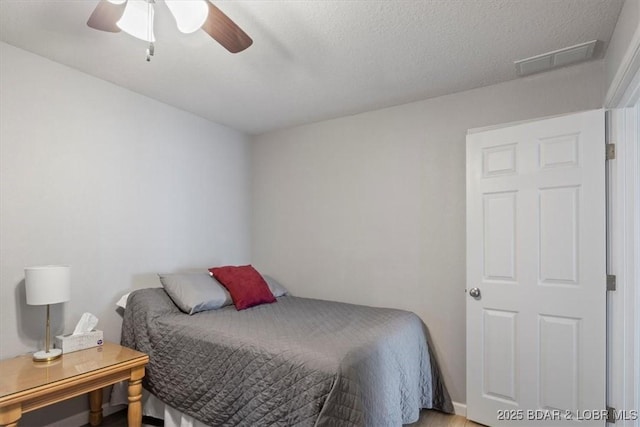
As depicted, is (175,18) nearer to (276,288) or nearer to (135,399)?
(135,399)

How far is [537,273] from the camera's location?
211 cm

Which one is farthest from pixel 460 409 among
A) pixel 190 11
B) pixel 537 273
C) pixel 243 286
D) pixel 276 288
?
pixel 190 11

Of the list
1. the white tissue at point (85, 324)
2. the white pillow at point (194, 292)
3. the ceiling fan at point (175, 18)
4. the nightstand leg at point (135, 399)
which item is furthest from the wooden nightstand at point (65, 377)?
the ceiling fan at point (175, 18)

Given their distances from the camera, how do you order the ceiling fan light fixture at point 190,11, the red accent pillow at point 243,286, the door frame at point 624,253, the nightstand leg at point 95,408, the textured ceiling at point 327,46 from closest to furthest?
1. the ceiling fan light fixture at point 190,11
2. the textured ceiling at point 327,46
3. the door frame at point 624,253
4. the nightstand leg at point 95,408
5. the red accent pillow at point 243,286

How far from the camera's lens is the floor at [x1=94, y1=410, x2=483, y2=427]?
2.28 meters

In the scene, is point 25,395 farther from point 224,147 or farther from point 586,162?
point 586,162

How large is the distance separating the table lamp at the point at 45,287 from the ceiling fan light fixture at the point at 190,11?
5.03 feet

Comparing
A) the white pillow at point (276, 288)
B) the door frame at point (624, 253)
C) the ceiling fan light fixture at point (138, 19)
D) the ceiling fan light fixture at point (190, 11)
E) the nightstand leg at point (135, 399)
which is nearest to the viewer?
the ceiling fan light fixture at point (190, 11)

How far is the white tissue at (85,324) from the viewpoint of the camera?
2084 millimetres

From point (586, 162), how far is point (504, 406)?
5.36 feet

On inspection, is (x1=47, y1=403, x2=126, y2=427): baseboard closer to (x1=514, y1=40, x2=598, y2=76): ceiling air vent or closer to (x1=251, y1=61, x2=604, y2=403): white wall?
(x1=251, y1=61, x2=604, y2=403): white wall

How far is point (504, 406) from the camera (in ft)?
7.16

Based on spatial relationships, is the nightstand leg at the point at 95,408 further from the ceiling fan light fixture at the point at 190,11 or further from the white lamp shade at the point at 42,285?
the ceiling fan light fixture at the point at 190,11

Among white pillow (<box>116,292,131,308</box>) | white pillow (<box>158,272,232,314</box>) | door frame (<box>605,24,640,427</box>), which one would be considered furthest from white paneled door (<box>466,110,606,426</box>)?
white pillow (<box>116,292,131,308</box>)
